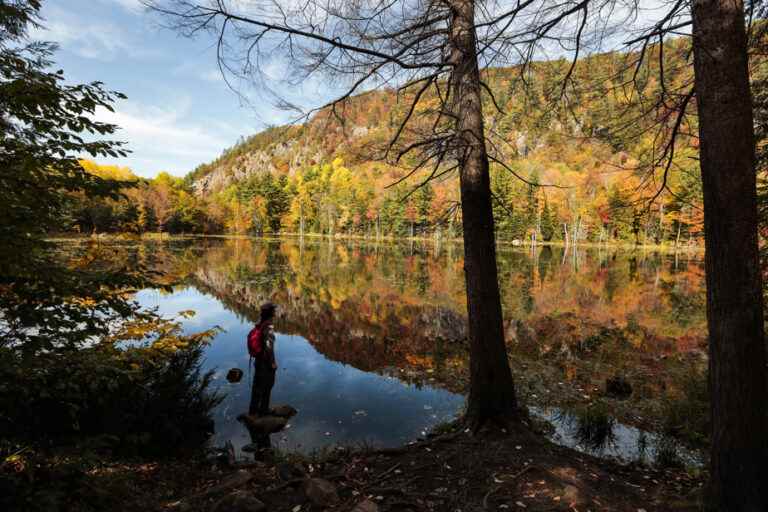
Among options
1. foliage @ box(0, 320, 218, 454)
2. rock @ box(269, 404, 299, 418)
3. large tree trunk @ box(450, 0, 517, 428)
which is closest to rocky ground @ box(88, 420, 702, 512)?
large tree trunk @ box(450, 0, 517, 428)

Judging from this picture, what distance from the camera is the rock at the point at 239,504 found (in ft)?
10.9

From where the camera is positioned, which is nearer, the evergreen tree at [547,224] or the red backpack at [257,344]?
the red backpack at [257,344]

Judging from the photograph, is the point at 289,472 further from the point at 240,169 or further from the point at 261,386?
the point at 240,169

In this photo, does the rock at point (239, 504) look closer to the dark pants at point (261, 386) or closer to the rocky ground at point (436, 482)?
the rocky ground at point (436, 482)

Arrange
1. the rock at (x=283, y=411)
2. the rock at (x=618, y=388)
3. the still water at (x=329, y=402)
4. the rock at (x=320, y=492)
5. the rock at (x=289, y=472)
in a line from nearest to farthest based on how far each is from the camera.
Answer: the rock at (x=320, y=492) → the rock at (x=289, y=472) → the still water at (x=329, y=402) → the rock at (x=283, y=411) → the rock at (x=618, y=388)

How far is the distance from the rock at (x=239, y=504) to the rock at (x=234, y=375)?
5056 mm

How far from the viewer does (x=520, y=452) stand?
13.6 ft

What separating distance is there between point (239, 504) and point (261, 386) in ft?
9.80

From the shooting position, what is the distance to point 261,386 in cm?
626

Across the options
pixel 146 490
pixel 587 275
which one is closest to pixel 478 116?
pixel 146 490

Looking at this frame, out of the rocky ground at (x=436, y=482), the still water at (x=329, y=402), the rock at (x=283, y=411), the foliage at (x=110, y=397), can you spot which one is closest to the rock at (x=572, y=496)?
the rocky ground at (x=436, y=482)

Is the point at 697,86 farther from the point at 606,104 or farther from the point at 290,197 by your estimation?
the point at 290,197

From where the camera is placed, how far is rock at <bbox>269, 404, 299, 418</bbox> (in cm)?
664

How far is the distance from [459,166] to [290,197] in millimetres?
91182
